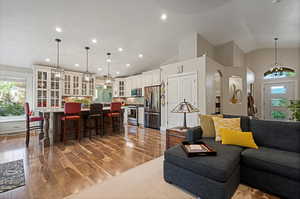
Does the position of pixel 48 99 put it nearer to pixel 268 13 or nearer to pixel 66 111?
pixel 66 111

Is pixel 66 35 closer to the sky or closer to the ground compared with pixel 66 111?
closer to the sky

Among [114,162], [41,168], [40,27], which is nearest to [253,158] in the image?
[114,162]

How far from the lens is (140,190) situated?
1770mm

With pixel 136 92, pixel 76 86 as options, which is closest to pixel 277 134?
pixel 136 92

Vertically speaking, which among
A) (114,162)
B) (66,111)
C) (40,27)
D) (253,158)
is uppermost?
(40,27)

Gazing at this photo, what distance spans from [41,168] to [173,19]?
15.3ft

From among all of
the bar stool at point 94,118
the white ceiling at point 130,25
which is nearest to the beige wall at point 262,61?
the white ceiling at point 130,25

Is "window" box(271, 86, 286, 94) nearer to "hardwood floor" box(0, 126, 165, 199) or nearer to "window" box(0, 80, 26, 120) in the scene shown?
"hardwood floor" box(0, 126, 165, 199)

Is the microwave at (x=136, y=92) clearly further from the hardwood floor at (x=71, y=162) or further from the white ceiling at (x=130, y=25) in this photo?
the hardwood floor at (x=71, y=162)

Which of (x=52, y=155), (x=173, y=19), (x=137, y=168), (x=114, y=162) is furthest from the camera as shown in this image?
(x=173, y=19)

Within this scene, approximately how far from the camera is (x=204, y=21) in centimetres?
405

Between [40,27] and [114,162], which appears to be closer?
[114,162]

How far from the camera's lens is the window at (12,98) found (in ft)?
16.4

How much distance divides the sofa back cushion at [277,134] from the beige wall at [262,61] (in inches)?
207
